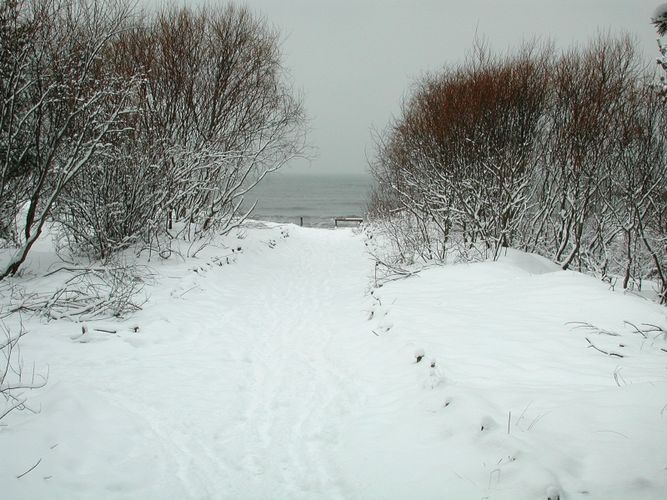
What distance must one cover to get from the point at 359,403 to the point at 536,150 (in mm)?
10588

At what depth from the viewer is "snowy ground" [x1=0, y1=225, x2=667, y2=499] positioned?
10.7 ft

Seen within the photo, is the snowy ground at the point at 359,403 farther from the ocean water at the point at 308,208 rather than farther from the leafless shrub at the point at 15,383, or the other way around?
the ocean water at the point at 308,208

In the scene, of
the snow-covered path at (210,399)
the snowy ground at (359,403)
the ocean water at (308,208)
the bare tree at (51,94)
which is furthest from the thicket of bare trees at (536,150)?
the bare tree at (51,94)

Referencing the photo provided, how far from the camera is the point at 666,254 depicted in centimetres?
1271

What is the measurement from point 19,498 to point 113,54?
12183 millimetres

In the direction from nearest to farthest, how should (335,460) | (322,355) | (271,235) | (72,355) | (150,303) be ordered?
(335,460), (72,355), (322,355), (150,303), (271,235)

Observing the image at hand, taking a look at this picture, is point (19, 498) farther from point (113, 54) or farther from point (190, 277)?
point (113, 54)

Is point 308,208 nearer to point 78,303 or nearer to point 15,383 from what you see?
point 78,303

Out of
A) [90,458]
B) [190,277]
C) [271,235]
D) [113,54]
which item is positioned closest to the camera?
[90,458]

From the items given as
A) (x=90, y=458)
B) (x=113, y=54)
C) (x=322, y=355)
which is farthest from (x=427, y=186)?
(x=90, y=458)

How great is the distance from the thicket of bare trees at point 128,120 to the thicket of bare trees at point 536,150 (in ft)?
19.5

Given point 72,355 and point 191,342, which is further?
point 191,342

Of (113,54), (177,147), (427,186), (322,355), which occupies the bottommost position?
(322,355)

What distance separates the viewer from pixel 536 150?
12922mm
